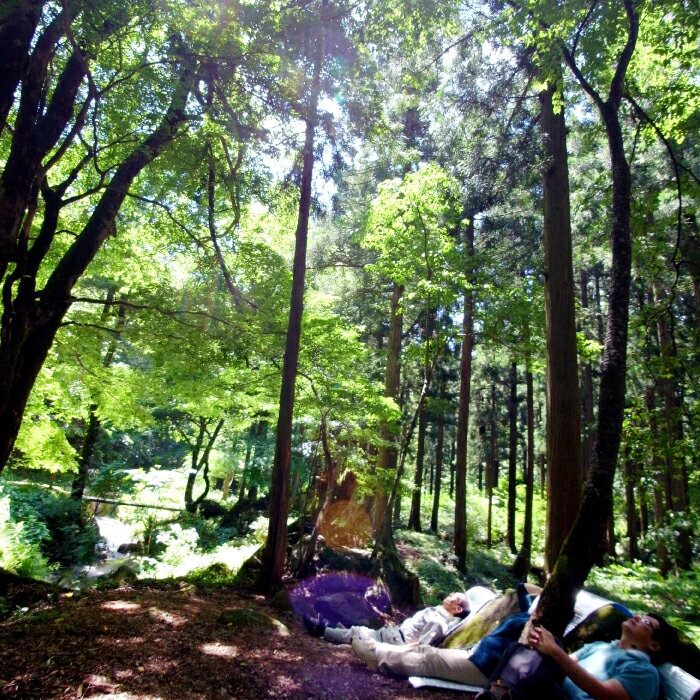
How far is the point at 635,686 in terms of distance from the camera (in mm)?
2670

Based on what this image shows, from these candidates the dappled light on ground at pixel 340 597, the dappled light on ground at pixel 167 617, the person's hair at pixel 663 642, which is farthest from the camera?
the dappled light on ground at pixel 340 597

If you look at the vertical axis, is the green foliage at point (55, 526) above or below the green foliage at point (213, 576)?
below

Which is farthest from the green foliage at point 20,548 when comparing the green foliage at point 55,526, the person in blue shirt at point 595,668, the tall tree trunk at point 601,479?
the tall tree trunk at point 601,479

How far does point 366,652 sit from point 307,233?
23.2 ft

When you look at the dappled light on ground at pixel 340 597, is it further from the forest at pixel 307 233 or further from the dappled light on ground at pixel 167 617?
the dappled light on ground at pixel 167 617

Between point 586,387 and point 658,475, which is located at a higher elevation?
point 586,387

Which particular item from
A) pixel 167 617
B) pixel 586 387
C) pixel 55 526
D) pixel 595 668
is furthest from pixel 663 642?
pixel 586 387

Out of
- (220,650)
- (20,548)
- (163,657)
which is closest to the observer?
(163,657)

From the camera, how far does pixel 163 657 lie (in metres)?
3.49

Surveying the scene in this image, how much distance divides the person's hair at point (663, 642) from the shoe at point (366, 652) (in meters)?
2.26

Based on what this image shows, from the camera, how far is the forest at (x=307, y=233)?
4.58m

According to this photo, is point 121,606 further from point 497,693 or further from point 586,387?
point 586,387

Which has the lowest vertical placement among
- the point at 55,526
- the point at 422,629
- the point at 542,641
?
the point at 55,526

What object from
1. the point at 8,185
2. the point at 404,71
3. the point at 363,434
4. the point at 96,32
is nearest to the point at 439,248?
the point at 404,71
